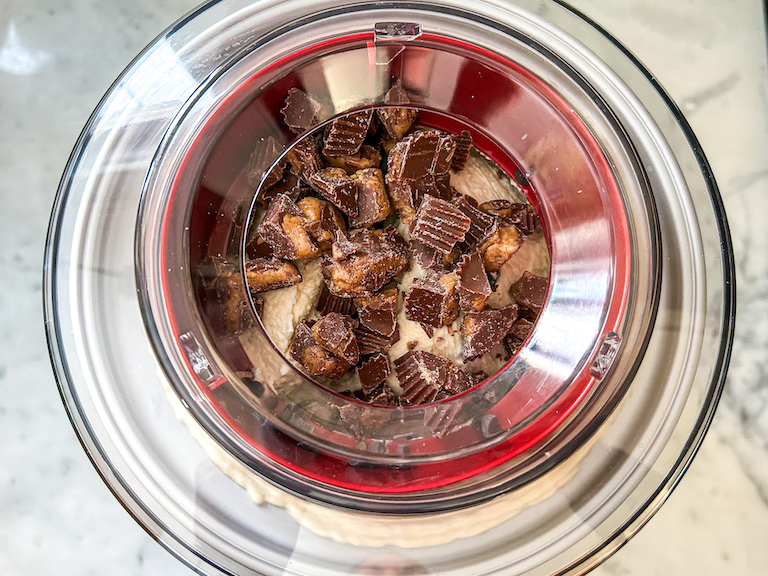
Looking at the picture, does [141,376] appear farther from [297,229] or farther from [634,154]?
[634,154]

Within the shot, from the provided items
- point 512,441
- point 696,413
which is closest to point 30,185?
point 512,441

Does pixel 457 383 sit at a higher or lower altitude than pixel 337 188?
lower

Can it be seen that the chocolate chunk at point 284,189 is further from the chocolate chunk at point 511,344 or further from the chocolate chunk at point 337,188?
the chocolate chunk at point 511,344

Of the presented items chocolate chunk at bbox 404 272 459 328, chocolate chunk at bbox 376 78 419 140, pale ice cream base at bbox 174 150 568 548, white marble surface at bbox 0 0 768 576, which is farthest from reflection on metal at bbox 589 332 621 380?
chocolate chunk at bbox 376 78 419 140

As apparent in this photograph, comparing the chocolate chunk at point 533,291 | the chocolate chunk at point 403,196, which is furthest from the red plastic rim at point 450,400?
the chocolate chunk at point 403,196

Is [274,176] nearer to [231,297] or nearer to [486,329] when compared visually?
[231,297]

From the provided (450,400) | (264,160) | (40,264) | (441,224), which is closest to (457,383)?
(450,400)
